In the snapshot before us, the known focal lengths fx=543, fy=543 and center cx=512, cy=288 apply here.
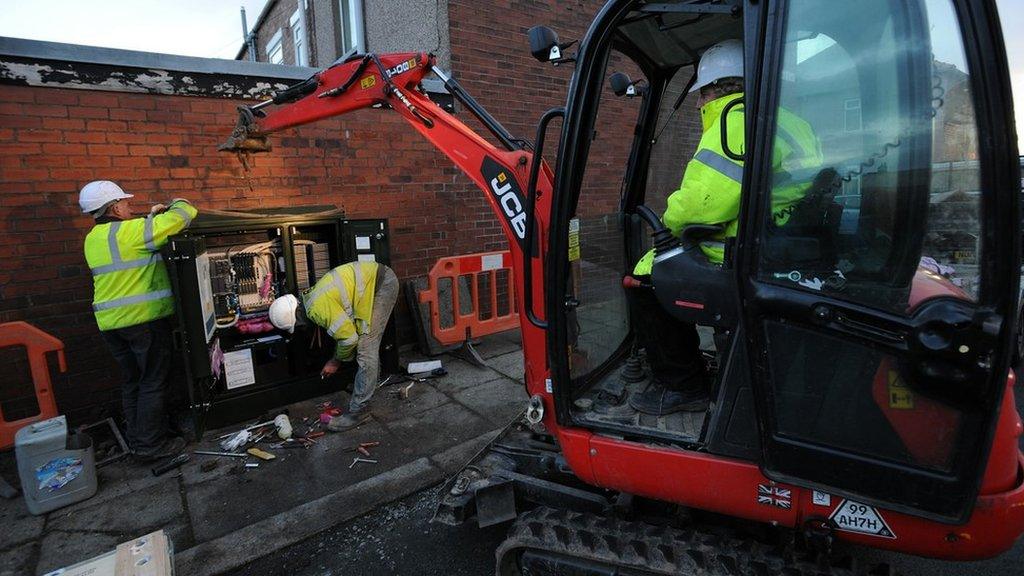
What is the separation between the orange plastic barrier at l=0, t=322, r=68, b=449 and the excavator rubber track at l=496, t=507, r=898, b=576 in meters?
3.67

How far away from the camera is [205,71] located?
4914 millimetres

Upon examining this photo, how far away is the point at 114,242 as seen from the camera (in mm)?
3834

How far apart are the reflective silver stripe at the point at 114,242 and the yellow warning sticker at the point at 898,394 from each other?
455 cm

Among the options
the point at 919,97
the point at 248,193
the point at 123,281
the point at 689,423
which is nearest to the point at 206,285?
the point at 123,281

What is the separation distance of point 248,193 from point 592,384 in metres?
4.10

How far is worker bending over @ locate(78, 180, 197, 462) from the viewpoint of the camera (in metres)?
3.86

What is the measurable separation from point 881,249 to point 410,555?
2.64 meters

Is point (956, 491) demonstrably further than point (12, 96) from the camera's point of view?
No

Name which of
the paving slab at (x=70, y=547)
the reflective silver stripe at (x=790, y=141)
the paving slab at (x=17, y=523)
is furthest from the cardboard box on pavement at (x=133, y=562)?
the reflective silver stripe at (x=790, y=141)

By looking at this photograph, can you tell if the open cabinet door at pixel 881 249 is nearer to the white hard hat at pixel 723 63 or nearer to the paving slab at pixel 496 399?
the white hard hat at pixel 723 63

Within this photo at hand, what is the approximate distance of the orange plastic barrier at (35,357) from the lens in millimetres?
3789

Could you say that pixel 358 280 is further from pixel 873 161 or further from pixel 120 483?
pixel 873 161

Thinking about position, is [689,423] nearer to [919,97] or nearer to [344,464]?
[919,97]

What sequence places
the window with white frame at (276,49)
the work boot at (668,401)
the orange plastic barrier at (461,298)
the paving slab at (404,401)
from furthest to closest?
the window with white frame at (276,49) → the orange plastic barrier at (461,298) → the paving slab at (404,401) → the work boot at (668,401)
